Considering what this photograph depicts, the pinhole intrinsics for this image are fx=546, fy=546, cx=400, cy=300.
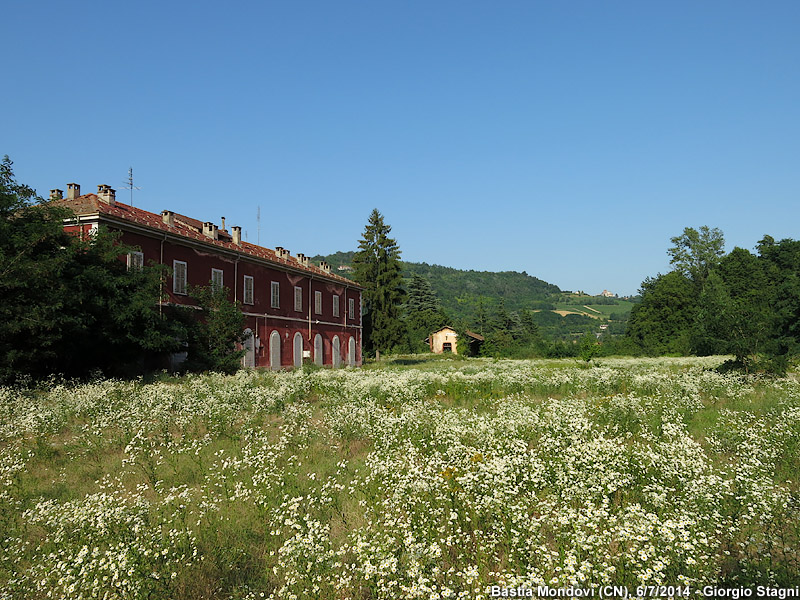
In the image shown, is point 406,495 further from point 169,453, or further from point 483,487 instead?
point 169,453

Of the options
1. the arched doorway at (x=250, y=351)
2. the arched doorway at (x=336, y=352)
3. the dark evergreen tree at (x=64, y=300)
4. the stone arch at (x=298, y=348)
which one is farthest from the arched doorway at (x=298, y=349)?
the dark evergreen tree at (x=64, y=300)

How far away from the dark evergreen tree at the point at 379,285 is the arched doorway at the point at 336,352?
5058mm

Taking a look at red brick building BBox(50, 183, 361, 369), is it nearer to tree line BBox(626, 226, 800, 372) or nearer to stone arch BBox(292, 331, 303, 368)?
stone arch BBox(292, 331, 303, 368)

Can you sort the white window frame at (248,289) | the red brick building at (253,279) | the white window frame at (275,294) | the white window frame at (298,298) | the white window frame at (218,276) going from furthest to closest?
1. the white window frame at (298,298)
2. the white window frame at (275,294)
3. the white window frame at (248,289)
4. the white window frame at (218,276)
5. the red brick building at (253,279)

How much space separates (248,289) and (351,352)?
48.3 ft

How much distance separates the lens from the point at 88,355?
825 inches

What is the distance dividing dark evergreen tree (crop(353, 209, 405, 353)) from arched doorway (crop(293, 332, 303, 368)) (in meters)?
10.9

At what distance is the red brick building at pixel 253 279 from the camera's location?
86.3 ft

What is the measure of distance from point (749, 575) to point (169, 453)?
7.89 metres

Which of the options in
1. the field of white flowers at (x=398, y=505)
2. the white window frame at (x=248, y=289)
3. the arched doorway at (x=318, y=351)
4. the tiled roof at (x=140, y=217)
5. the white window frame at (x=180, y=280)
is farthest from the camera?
the arched doorway at (x=318, y=351)

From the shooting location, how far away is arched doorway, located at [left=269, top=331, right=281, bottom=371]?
115 ft

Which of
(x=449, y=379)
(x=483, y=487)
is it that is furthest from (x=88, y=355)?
(x=483, y=487)

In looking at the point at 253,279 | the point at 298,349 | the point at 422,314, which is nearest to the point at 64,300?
the point at 253,279

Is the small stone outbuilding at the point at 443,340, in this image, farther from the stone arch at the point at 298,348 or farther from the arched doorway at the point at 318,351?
the stone arch at the point at 298,348
